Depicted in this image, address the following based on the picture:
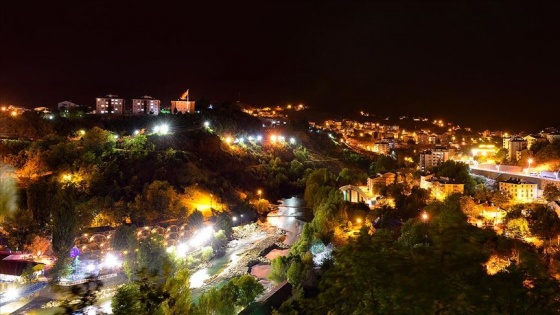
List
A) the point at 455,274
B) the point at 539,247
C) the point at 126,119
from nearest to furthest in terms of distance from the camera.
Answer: the point at 455,274, the point at 539,247, the point at 126,119

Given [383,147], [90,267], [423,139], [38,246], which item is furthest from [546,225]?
[423,139]

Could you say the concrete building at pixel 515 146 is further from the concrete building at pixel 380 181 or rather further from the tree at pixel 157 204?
the tree at pixel 157 204

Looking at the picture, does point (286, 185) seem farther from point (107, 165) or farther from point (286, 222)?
point (107, 165)

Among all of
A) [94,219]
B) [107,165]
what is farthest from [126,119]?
[94,219]

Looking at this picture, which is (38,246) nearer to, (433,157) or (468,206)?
(468,206)

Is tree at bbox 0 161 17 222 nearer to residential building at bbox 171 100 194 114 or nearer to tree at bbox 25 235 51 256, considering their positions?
tree at bbox 25 235 51 256

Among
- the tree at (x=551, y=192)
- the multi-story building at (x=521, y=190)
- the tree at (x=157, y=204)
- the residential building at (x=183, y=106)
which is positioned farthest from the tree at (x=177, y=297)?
the residential building at (x=183, y=106)
